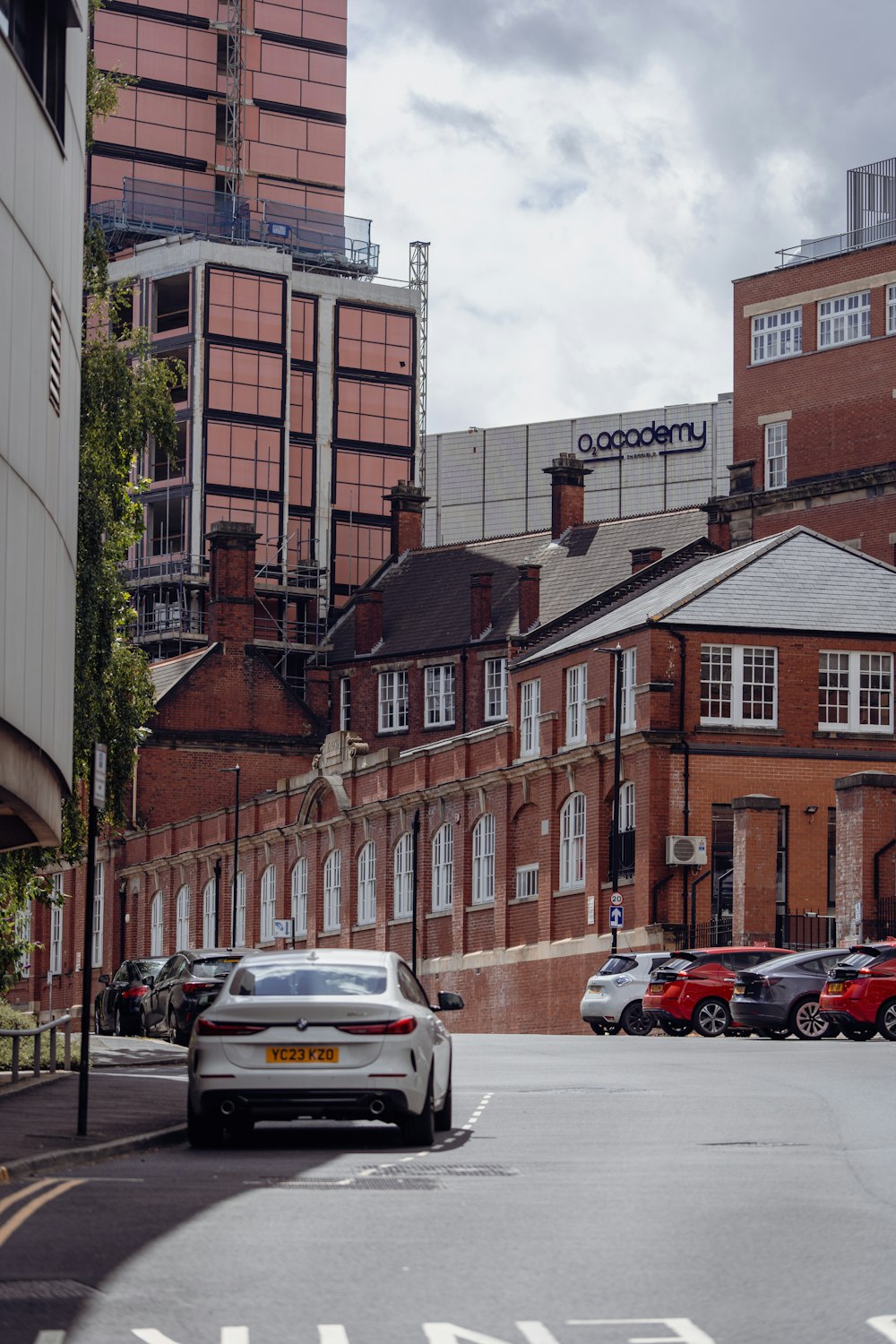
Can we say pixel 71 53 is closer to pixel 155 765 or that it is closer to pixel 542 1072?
pixel 542 1072

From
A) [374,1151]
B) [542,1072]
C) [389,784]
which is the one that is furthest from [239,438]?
[374,1151]

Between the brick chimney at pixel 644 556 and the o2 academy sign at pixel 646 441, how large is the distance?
117ft

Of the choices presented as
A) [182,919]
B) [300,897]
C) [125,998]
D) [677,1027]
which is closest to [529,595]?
[300,897]

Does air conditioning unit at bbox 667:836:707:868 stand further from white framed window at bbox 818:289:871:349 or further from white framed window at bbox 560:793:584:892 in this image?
white framed window at bbox 818:289:871:349

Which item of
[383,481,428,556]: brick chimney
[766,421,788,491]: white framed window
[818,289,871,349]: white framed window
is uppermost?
[818,289,871,349]: white framed window

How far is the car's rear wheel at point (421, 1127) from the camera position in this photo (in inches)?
694

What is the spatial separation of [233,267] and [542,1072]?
75.9 m

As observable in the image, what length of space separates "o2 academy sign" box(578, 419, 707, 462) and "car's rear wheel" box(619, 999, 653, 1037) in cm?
7372

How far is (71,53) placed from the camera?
78.0 feet

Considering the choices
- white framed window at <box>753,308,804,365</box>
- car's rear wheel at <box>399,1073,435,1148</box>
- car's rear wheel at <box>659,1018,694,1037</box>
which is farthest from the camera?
white framed window at <box>753,308,804,365</box>

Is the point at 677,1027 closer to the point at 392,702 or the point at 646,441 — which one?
the point at 392,702

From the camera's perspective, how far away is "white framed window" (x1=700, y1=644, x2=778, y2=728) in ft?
189

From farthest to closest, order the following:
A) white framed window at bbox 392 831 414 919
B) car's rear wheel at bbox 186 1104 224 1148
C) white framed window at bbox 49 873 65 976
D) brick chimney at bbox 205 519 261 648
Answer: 1. white framed window at bbox 49 873 65 976
2. brick chimney at bbox 205 519 261 648
3. white framed window at bbox 392 831 414 919
4. car's rear wheel at bbox 186 1104 224 1148

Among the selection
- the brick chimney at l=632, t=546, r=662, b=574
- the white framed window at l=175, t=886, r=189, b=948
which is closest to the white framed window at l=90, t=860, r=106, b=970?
the white framed window at l=175, t=886, r=189, b=948
